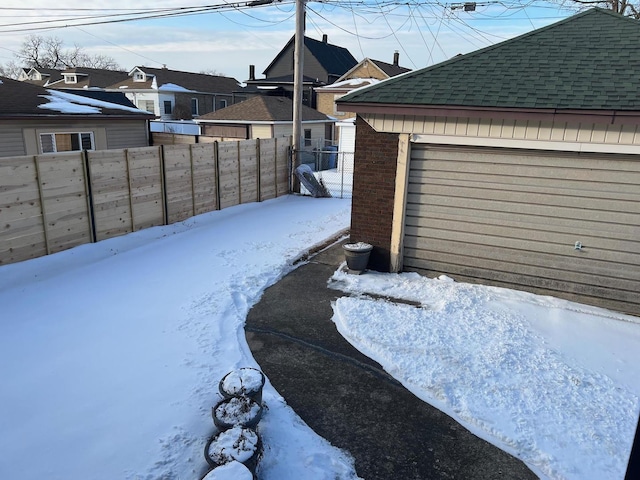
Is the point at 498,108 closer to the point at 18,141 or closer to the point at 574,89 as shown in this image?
the point at 574,89

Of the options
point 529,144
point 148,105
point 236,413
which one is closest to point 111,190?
point 236,413

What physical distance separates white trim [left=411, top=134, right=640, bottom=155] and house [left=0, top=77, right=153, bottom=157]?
42.9 ft

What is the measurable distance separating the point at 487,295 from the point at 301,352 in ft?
11.6

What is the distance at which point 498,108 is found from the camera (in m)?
7.18

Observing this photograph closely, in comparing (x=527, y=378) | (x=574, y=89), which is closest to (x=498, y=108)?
(x=574, y=89)

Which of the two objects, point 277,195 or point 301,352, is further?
point 277,195

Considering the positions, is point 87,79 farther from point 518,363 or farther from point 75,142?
point 518,363

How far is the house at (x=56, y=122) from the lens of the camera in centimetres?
1463

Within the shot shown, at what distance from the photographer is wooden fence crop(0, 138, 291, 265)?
7.86 meters

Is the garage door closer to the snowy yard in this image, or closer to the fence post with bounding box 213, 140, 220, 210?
the snowy yard

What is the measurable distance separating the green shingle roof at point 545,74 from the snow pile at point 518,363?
10.3 ft

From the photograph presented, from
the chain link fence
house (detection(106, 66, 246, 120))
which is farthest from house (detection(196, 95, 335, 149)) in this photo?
house (detection(106, 66, 246, 120))

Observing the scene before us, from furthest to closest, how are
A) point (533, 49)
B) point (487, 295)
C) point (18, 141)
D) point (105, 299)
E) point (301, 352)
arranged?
point (18, 141) < point (533, 49) < point (487, 295) < point (105, 299) < point (301, 352)

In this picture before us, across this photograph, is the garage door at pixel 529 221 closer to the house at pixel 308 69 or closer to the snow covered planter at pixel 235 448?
the snow covered planter at pixel 235 448
